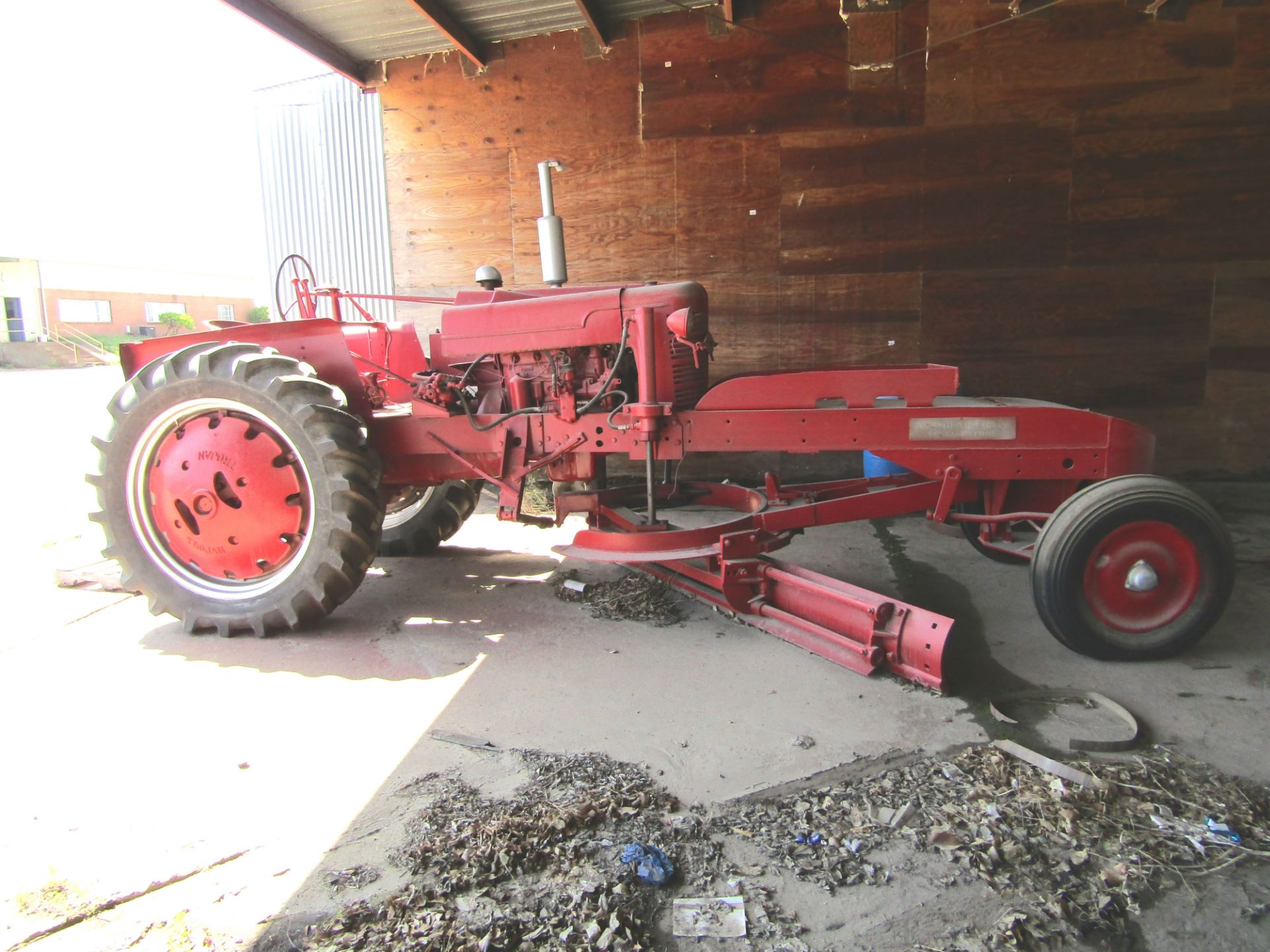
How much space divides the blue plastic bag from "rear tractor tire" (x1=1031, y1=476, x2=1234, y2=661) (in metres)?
1.88

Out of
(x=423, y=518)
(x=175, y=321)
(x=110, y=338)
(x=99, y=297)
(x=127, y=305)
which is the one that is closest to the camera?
(x=423, y=518)

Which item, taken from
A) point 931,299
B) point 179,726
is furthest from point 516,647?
point 931,299

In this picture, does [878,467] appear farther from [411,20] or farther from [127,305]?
[127,305]

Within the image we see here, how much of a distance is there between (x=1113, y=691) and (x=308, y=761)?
2.76 metres

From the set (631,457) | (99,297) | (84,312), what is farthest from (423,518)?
(99,297)

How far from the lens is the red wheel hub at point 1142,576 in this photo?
2906 millimetres

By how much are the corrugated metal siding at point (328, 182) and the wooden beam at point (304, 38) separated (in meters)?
0.19

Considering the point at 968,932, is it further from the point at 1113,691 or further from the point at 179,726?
the point at 179,726

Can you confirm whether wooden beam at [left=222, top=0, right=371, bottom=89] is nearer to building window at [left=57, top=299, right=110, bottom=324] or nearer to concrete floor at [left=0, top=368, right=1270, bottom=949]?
concrete floor at [left=0, top=368, right=1270, bottom=949]

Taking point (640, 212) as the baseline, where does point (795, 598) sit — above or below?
below

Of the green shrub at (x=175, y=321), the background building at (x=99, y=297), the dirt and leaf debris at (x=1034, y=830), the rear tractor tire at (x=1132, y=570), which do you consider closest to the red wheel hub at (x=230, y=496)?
the dirt and leaf debris at (x=1034, y=830)

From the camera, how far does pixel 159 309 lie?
2891cm

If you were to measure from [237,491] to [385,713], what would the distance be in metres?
1.35

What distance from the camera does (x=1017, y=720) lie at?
2.57m
